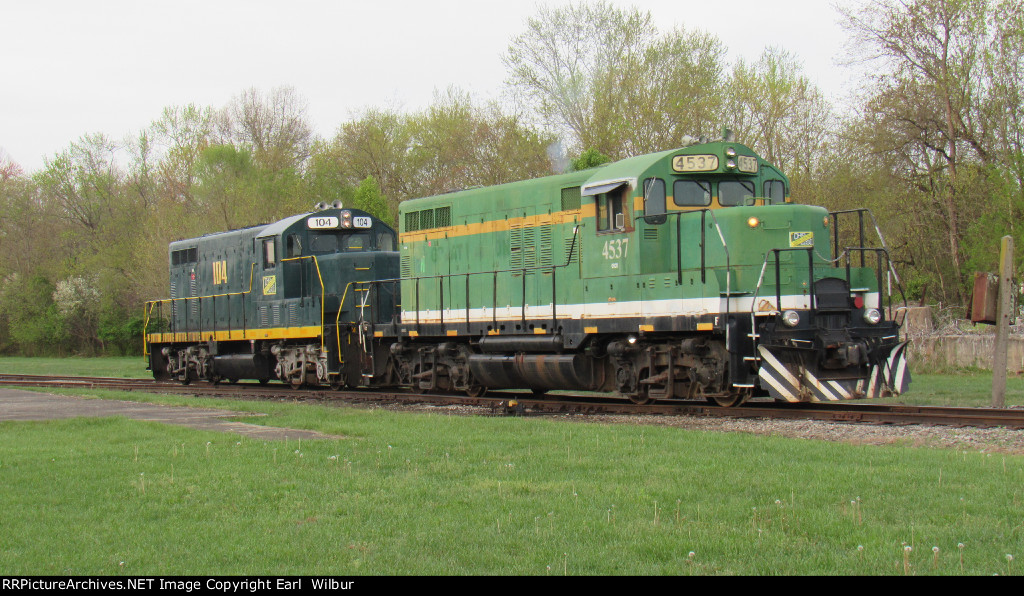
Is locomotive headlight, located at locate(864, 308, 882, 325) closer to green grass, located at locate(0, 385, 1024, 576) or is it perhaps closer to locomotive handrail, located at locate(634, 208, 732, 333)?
locomotive handrail, located at locate(634, 208, 732, 333)

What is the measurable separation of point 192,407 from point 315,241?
5.84 m

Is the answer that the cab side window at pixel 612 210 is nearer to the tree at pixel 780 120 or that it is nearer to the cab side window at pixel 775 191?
the cab side window at pixel 775 191

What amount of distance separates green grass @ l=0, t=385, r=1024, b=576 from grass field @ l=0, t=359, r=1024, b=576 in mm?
23

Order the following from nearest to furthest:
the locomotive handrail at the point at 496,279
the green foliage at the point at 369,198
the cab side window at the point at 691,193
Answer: the cab side window at the point at 691,193
the locomotive handrail at the point at 496,279
the green foliage at the point at 369,198

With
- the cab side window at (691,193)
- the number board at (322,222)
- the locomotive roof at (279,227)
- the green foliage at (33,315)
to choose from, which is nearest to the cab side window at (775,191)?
the cab side window at (691,193)

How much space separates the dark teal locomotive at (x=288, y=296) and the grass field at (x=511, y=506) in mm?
8712

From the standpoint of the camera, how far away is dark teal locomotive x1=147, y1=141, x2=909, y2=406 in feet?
40.6

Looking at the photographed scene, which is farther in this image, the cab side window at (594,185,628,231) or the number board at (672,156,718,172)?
the cab side window at (594,185,628,231)

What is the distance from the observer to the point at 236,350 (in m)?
22.4

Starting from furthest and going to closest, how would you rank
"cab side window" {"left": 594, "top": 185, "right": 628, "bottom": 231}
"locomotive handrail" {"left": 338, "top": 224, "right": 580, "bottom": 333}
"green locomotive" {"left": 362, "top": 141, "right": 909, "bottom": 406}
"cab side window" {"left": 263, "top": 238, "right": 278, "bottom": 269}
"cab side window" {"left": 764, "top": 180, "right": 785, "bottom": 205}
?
→ "cab side window" {"left": 263, "top": 238, "right": 278, "bottom": 269} < "locomotive handrail" {"left": 338, "top": 224, "right": 580, "bottom": 333} < "cab side window" {"left": 764, "top": 180, "right": 785, "bottom": 205} < "cab side window" {"left": 594, "top": 185, "right": 628, "bottom": 231} < "green locomotive" {"left": 362, "top": 141, "right": 909, "bottom": 406}

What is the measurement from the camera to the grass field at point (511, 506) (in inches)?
209

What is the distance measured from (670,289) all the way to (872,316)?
2.76 meters

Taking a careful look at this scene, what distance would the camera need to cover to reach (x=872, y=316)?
12477 millimetres

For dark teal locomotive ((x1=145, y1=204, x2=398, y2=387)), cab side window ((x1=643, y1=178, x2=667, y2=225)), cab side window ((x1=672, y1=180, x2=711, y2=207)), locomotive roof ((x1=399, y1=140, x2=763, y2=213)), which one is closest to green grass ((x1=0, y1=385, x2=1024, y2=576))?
cab side window ((x1=643, y1=178, x2=667, y2=225))
